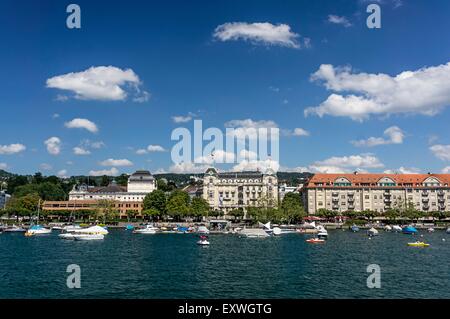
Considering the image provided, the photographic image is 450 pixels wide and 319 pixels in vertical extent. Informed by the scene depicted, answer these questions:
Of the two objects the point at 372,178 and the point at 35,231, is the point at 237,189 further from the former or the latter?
the point at 35,231

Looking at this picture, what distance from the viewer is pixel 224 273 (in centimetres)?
3181

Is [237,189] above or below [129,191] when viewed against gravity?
above

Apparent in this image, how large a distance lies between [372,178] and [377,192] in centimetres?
423

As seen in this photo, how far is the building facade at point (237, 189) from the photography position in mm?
124125

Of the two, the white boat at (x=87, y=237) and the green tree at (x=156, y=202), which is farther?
the green tree at (x=156, y=202)

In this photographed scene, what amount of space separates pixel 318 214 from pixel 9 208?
86565 millimetres

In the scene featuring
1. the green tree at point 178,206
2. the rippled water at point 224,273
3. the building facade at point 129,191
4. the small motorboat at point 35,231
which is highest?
the building facade at point 129,191

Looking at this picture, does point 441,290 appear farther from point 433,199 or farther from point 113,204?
point 113,204

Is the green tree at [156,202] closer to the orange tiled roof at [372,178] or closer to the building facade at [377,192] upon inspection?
the building facade at [377,192]

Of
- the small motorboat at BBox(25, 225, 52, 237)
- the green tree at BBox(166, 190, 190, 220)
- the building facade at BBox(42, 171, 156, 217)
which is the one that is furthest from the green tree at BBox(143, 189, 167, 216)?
the small motorboat at BBox(25, 225, 52, 237)

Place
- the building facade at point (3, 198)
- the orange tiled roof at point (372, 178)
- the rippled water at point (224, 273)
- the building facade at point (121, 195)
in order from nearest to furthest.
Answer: the rippled water at point (224, 273) < the orange tiled roof at point (372, 178) < the building facade at point (121, 195) < the building facade at point (3, 198)

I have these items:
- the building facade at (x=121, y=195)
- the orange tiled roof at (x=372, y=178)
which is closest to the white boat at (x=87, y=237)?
the building facade at (x=121, y=195)

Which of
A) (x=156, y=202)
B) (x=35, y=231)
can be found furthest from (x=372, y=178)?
(x=35, y=231)
